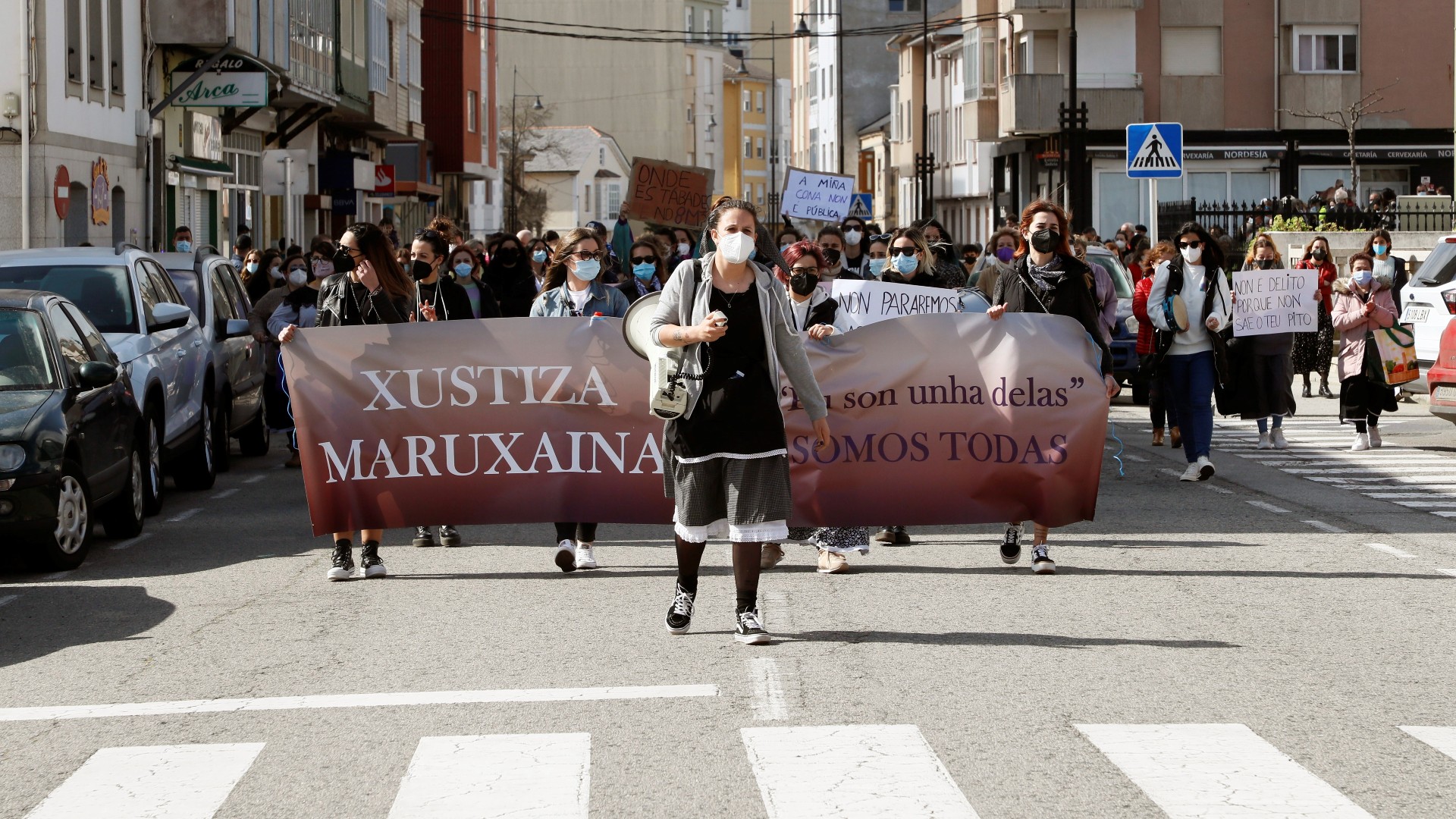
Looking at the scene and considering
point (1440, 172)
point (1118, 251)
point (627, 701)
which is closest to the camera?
point (627, 701)

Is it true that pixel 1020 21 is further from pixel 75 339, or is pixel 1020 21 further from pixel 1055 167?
pixel 75 339

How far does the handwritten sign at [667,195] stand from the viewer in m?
30.6

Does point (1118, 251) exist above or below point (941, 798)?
above

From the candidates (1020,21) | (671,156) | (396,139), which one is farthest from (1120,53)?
(671,156)

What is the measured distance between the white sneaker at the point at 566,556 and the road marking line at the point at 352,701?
3.22 meters

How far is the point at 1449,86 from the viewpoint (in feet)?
185

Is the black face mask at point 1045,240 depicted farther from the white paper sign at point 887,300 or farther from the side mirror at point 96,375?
the side mirror at point 96,375

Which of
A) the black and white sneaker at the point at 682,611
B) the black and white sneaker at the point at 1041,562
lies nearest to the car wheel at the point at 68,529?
the black and white sneaker at the point at 682,611

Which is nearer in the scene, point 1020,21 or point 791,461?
point 791,461

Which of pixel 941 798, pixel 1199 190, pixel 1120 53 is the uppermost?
pixel 1120 53

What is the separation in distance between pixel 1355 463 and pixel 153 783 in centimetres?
1286

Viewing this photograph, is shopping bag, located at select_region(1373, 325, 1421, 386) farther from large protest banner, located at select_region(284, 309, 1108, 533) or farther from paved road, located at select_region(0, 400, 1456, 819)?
large protest banner, located at select_region(284, 309, 1108, 533)

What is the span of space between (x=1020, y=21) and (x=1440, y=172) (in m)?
12.2

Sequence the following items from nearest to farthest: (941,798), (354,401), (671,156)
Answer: (941,798) → (354,401) → (671,156)
